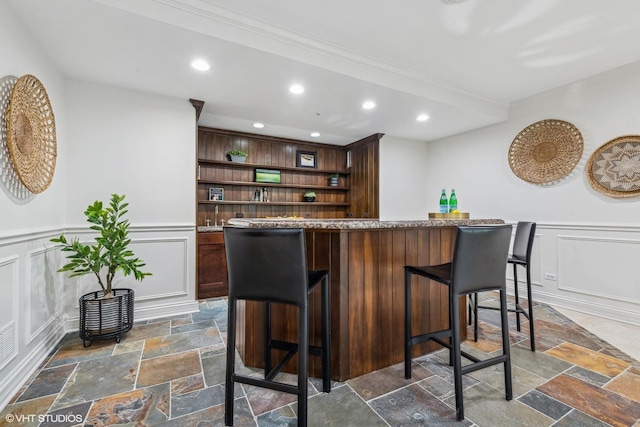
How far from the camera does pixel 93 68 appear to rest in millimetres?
2523

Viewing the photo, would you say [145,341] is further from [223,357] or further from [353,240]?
[353,240]

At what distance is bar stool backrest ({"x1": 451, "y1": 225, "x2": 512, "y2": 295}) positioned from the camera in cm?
155

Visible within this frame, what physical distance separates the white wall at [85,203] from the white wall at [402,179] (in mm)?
3002

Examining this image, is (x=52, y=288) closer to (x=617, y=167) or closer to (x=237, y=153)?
(x=237, y=153)

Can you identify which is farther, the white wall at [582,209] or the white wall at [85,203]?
the white wall at [582,209]

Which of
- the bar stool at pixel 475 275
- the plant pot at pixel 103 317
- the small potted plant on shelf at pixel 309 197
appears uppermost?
the small potted plant on shelf at pixel 309 197

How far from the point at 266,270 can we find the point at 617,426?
1939 millimetres

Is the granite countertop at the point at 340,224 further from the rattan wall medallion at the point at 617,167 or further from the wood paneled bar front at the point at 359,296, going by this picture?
the rattan wall medallion at the point at 617,167

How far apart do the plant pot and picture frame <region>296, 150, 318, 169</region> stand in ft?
11.1

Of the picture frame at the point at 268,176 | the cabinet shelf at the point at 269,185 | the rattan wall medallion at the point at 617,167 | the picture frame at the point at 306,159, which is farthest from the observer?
the picture frame at the point at 306,159

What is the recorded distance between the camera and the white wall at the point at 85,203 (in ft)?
5.99

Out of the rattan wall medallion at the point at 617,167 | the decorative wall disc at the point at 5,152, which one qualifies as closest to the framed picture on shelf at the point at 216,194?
the decorative wall disc at the point at 5,152

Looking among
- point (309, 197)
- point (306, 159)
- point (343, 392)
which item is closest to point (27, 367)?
point (343, 392)

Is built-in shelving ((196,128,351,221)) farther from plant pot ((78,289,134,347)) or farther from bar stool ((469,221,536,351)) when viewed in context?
bar stool ((469,221,536,351))
